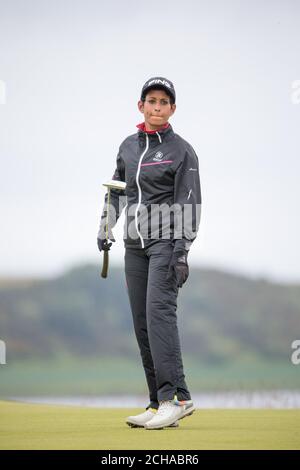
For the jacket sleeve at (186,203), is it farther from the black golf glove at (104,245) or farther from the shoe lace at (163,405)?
the shoe lace at (163,405)

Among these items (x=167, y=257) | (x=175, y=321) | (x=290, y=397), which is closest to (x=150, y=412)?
(x=175, y=321)

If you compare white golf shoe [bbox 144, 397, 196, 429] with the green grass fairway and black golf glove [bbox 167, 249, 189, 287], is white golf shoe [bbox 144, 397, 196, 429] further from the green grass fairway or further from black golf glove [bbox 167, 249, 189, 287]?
black golf glove [bbox 167, 249, 189, 287]

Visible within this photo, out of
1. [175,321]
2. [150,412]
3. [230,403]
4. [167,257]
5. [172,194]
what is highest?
[172,194]

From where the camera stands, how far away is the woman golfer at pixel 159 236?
→ 15.8 ft

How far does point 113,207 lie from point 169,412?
1.16 metres

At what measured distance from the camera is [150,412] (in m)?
5.01

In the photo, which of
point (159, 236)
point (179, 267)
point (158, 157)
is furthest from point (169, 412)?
point (158, 157)

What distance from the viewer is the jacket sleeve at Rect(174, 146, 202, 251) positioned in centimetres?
483

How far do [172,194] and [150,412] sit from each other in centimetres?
110

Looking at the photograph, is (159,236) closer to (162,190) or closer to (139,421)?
(162,190)

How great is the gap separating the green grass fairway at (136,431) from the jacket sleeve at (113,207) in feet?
3.32

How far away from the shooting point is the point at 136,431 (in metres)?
4.63
